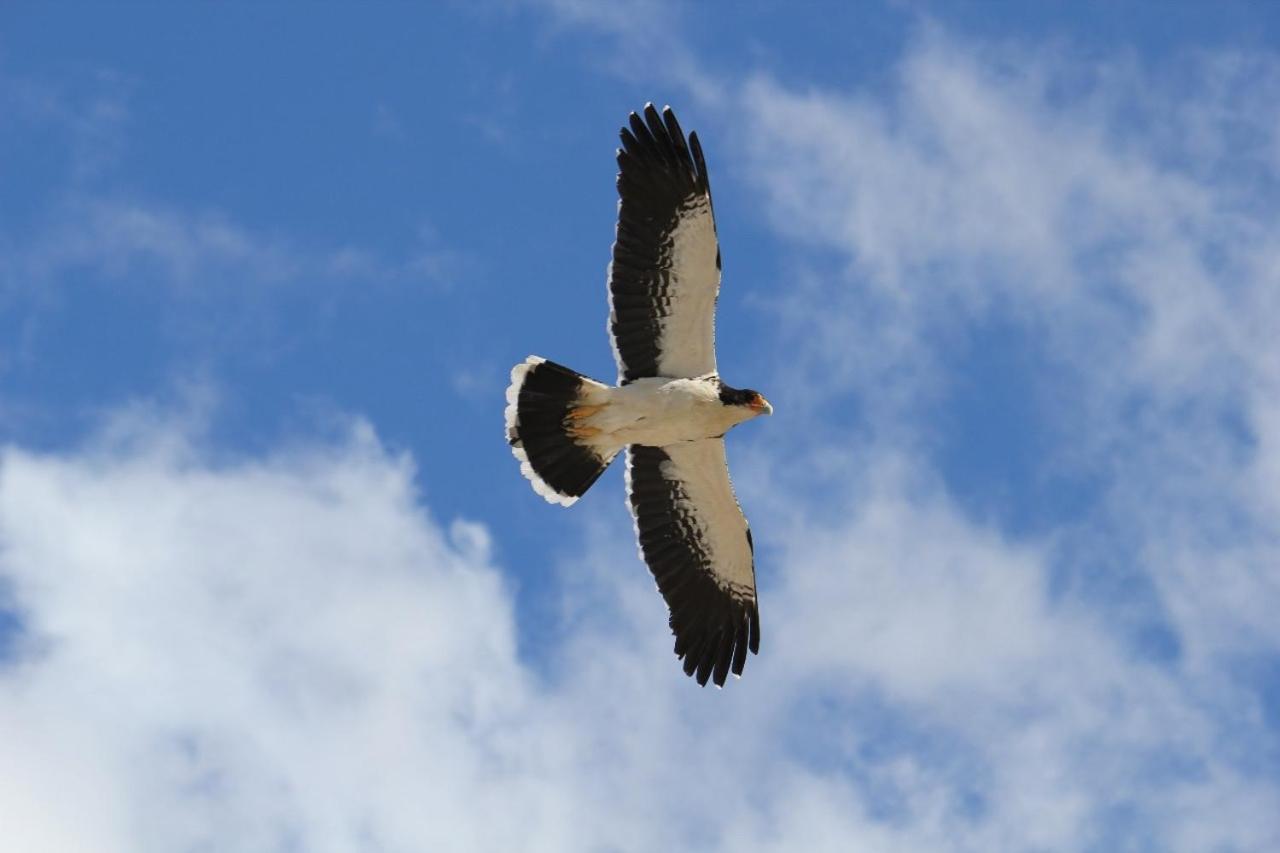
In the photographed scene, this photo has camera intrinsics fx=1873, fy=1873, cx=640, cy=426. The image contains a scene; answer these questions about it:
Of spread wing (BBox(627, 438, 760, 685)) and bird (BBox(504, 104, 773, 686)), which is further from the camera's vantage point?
spread wing (BBox(627, 438, 760, 685))

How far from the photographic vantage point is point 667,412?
1572cm

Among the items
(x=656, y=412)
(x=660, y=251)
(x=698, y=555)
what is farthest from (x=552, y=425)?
(x=698, y=555)

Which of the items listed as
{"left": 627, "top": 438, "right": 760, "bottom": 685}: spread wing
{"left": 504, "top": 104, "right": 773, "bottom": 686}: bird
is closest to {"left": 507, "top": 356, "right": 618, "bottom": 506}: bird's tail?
{"left": 504, "top": 104, "right": 773, "bottom": 686}: bird

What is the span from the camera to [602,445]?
1606 centimetres

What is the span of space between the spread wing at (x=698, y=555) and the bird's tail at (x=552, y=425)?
0.88 metres

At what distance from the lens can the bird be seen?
50.2 feet

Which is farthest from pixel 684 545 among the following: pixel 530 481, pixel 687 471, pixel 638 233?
pixel 638 233

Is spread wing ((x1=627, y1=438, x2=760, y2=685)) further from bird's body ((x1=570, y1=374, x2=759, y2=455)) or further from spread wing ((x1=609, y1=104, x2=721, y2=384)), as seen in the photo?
spread wing ((x1=609, y1=104, x2=721, y2=384))

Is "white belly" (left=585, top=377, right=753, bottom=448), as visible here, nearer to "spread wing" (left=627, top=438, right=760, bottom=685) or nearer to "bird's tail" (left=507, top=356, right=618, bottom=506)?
"bird's tail" (left=507, top=356, right=618, bottom=506)

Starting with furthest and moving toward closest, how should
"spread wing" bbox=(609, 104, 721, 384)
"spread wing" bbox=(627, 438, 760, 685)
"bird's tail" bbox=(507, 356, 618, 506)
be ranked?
"spread wing" bbox=(627, 438, 760, 685) → "bird's tail" bbox=(507, 356, 618, 506) → "spread wing" bbox=(609, 104, 721, 384)

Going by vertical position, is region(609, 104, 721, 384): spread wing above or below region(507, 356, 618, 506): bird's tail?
above

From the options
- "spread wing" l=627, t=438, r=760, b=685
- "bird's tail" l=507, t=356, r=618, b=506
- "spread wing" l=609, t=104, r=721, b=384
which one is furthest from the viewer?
"spread wing" l=627, t=438, r=760, b=685

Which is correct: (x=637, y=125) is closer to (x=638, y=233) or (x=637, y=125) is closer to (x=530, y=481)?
(x=638, y=233)

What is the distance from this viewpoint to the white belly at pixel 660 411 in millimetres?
15672
